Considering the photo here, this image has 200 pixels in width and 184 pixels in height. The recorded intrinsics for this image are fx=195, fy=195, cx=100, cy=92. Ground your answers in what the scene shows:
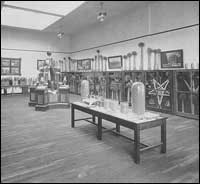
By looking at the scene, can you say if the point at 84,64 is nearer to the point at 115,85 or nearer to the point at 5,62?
the point at 115,85

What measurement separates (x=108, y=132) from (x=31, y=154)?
153 cm

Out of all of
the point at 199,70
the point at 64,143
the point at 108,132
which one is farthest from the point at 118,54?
the point at 64,143

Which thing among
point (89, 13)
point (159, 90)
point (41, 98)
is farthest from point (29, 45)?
point (159, 90)

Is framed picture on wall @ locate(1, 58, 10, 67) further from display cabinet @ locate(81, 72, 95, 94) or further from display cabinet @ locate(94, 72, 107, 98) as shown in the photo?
display cabinet @ locate(94, 72, 107, 98)

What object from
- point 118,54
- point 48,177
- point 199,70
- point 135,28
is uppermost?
point 135,28

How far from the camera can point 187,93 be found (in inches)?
201

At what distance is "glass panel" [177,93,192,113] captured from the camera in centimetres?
510

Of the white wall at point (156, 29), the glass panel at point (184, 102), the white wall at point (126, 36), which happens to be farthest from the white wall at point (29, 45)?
the glass panel at point (184, 102)

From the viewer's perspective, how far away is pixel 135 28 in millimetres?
7176

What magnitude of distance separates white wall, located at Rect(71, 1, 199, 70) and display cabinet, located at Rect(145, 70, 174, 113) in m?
0.76

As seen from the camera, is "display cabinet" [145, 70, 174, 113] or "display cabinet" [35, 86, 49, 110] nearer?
"display cabinet" [145, 70, 174, 113]

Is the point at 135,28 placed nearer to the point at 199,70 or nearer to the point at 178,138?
the point at 199,70

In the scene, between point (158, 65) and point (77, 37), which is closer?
point (158, 65)

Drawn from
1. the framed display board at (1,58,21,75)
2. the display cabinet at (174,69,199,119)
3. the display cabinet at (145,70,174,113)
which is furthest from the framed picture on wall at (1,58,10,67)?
the display cabinet at (174,69,199,119)
